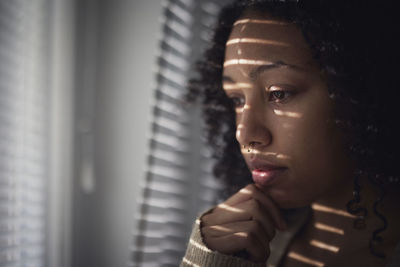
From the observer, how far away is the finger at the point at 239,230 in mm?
1018

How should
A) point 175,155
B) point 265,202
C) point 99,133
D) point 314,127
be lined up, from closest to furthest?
point 314,127
point 265,202
point 175,155
point 99,133

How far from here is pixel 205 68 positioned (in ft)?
4.65

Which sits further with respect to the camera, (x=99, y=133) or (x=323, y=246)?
(x=99, y=133)

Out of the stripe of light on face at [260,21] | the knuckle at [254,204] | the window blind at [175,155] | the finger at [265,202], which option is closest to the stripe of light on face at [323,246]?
the finger at [265,202]

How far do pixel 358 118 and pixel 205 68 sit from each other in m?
0.64

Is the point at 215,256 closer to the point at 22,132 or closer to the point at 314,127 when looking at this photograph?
the point at 314,127

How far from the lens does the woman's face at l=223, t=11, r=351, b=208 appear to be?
0.96m

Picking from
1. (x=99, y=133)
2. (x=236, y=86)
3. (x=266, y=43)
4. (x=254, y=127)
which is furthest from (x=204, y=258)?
(x=99, y=133)

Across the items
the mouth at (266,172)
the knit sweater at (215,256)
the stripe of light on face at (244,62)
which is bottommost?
the knit sweater at (215,256)

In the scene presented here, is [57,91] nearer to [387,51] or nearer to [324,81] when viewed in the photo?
[324,81]

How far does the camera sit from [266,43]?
980 mm

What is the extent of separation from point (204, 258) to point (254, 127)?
39cm

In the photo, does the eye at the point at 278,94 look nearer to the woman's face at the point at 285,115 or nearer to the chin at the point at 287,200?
the woman's face at the point at 285,115

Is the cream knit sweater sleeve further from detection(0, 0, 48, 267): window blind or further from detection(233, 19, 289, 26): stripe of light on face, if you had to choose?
detection(0, 0, 48, 267): window blind
